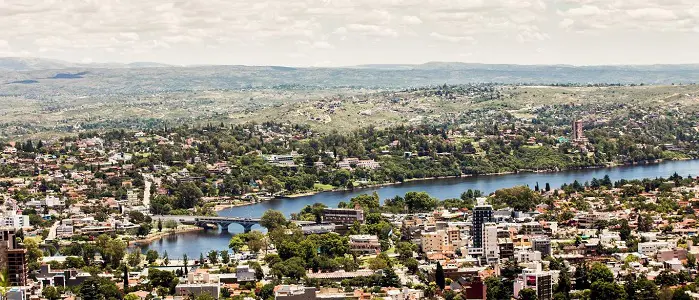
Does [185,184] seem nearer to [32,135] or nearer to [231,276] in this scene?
[231,276]

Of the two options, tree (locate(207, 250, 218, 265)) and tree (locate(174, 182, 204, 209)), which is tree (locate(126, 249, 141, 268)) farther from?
tree (locate(174, 182, 204, 209))

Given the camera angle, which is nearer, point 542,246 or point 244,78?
point 542,246

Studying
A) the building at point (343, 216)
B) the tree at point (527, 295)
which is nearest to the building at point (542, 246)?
the tree at point (527, 295)

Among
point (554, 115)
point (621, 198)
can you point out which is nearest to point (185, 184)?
point (621, 198)

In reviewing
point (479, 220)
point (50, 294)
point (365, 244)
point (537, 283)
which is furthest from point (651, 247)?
point (50, 294)

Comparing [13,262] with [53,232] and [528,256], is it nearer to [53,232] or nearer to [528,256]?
[528,256]

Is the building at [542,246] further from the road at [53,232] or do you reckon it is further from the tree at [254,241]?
the road at [53,232]
